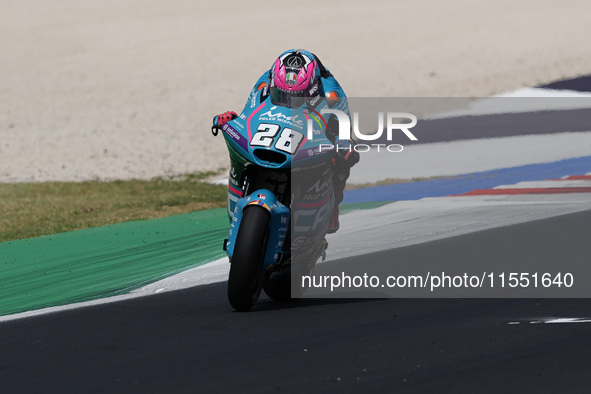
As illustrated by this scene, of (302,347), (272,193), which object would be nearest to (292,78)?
(272,193)

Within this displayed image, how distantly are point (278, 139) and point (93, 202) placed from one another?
7.47m

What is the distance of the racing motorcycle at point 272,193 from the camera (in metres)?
6.01

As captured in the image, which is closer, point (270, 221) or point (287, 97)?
point (270, 221)

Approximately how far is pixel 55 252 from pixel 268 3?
87.2 feet

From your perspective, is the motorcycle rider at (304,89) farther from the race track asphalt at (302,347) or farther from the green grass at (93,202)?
the green grass at (93,202)

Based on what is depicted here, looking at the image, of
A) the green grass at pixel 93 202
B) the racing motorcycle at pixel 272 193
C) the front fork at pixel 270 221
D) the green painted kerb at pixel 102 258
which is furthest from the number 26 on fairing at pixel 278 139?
the green grass at pixel 93 202

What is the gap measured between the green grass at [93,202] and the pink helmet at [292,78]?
5.44m

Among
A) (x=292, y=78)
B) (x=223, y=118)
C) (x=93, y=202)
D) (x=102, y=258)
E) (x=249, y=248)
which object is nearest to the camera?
(x=249, y=248)

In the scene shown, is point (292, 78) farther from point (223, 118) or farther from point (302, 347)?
point (302, 347)

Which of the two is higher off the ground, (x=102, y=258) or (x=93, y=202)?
(x=102, y=258)

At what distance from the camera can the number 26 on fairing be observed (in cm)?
608

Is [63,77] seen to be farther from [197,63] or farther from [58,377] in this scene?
[58,377]

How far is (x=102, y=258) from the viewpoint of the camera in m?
9.43

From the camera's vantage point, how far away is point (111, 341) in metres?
5.84
